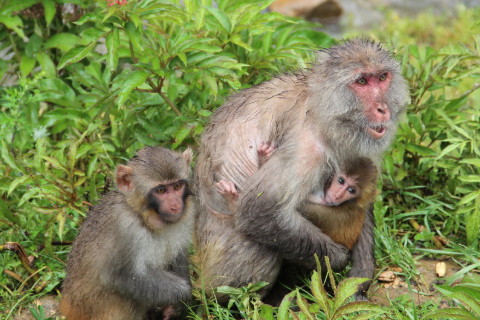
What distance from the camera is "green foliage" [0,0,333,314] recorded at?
5797mm

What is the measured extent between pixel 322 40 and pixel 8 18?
10.3 ft

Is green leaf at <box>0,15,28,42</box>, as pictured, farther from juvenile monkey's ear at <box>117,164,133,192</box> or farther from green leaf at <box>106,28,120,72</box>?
juvenile monkey's ear at <box>117,164,133,192</box>

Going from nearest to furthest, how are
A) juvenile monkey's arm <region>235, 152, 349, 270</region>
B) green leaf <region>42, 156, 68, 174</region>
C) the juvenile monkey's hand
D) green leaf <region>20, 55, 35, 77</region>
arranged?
juvenile monkey's arm <region>235, 152, 349, 270</region> < the juvenile monkey's hand < green leaf <region>42, 156, 68, 174</region> < green leaf <region>20, 55, 35, 77</region>

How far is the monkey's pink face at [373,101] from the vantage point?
5121 mm

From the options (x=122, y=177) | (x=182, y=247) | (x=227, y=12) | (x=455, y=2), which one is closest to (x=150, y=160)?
(x=122, y=177)

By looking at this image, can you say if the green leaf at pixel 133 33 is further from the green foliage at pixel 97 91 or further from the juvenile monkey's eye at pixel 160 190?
the juvenile monkey's eye at pixel 160 190

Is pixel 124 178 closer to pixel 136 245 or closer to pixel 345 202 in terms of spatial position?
pixel 136 245

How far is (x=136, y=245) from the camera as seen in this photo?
503 centimetres

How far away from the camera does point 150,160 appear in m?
5.00

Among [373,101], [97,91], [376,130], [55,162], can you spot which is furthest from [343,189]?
[97,91]

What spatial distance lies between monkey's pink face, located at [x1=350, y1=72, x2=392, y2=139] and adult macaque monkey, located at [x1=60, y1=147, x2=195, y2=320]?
1.31 metres

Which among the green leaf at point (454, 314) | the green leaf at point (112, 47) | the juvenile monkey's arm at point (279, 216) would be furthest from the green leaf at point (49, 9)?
the green leaf at point (454, 314)

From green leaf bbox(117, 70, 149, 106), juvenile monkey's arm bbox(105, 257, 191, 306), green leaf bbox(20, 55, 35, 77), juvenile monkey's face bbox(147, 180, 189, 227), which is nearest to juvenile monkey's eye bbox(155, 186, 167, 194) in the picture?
juvenile monkey's face bbox(147, 180, 189, 227)

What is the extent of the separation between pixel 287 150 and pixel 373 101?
27.5 inches
